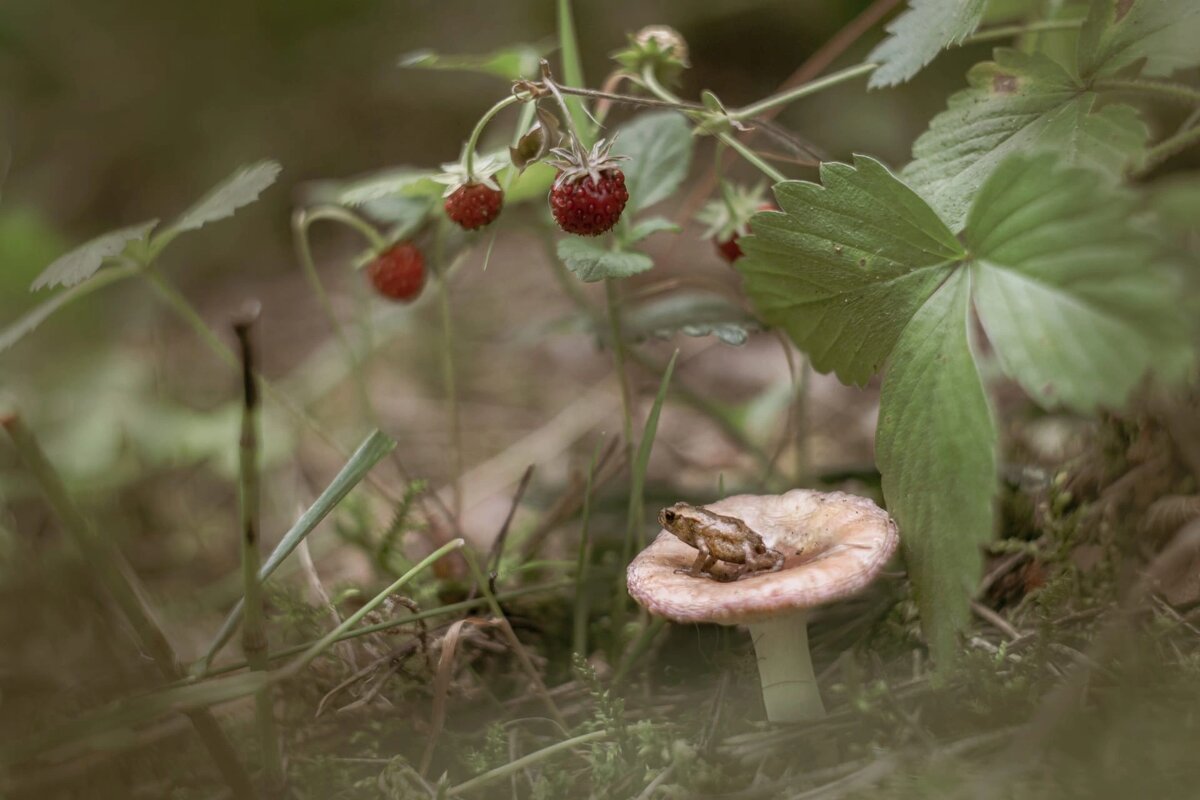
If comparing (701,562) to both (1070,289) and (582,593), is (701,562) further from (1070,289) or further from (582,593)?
(1070,289)

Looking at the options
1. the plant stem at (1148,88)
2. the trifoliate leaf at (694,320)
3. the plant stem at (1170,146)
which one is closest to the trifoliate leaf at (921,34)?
the plant stem at (1148,88)

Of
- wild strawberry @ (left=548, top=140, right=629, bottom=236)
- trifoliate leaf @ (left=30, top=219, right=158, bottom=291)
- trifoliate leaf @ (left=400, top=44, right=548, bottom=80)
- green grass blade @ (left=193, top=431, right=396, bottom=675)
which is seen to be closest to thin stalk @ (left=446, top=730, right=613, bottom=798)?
green grass blade @ (left=193, top=431, right=396, bottom=675)

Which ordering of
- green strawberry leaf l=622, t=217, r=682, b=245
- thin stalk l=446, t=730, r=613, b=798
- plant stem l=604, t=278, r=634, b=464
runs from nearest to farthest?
thin stalk l=446, t=730, r=613, b=798, green strawberry leaf l=622, t=217, r=682, b=245, plant stem l=604, t=278, r=634, b=464

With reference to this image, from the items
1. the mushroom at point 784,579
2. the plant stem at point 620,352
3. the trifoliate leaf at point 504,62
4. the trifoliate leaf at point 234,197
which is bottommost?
the mushroom at point 784,579

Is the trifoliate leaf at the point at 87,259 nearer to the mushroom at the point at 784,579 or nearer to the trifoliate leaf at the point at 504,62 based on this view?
the trifoliate leaf at the point at 504,62

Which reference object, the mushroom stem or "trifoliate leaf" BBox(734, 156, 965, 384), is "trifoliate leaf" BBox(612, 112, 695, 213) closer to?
"trifoliate leaf" BBox(734, 156, 965, 384)
